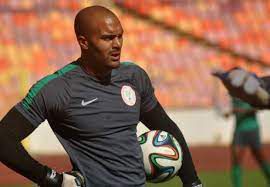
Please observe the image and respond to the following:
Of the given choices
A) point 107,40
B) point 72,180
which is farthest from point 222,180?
point 72,180

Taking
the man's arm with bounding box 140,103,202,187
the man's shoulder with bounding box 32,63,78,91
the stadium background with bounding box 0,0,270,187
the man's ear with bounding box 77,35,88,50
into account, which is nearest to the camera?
the man's shoulder with bounding box 32,63,78,91

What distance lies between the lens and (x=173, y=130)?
18.9 feet

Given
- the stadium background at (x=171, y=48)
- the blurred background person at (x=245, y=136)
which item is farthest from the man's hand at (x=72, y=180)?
the stadium background at (x=171, y=48)

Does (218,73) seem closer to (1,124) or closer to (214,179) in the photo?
(1,124)

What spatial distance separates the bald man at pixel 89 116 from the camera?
16.5ft

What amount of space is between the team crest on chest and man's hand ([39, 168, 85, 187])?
608 millimetres

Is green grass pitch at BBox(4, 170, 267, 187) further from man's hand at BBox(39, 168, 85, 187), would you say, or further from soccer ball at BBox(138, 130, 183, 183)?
man's hand at BBox(39, 168, 85, 187)

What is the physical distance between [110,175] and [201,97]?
1656 centimetres

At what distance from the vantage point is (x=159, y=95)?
21734 millimetres

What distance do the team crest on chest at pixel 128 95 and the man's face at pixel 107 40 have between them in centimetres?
22

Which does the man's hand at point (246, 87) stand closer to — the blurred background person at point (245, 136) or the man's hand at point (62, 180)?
the man's hand at point (62, 180)

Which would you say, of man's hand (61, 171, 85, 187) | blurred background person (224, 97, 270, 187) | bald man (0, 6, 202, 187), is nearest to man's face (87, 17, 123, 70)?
bald man (0, 6, 202, 187)

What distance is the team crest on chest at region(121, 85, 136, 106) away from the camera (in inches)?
210

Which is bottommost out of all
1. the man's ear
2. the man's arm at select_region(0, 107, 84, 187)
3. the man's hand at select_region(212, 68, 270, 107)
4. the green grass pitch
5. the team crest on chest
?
the green grass pitch
